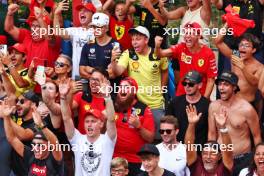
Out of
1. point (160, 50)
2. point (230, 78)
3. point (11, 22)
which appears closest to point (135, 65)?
point (160, 50)

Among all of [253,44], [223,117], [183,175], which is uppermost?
[253,44]

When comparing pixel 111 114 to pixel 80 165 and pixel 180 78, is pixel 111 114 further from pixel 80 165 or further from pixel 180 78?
pixel 180 78

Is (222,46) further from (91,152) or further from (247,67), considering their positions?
(91,152)

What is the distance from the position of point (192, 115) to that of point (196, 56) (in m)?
1.44

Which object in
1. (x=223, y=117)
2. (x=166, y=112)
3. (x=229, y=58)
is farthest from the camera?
(x=229, y=58)

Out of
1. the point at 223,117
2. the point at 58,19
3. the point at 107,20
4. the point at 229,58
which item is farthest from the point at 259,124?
the point at 58,19

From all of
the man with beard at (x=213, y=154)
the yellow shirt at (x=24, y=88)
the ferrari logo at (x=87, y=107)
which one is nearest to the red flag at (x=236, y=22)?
the man with beard at (x=213, y=154)

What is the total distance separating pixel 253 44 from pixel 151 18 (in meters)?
2.23

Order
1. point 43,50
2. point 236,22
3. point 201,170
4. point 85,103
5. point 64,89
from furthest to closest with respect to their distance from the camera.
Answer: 1. point 43,50
2. point 236,22
3. point 85,103
4. point 64,89
5. point 201,170

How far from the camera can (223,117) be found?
12133mm

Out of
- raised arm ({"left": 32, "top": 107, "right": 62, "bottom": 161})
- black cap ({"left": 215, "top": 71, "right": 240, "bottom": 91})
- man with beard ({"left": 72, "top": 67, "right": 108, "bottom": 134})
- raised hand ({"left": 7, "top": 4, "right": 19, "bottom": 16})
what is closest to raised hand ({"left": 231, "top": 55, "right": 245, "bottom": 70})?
black cap ({"left": 215, "top": 71, "right": 240, "bottom": 91})

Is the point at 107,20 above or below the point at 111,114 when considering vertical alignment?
above

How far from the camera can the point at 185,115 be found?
12844 mm

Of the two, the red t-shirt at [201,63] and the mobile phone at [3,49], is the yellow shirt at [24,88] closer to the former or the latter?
the mobile phone at [3,49]
